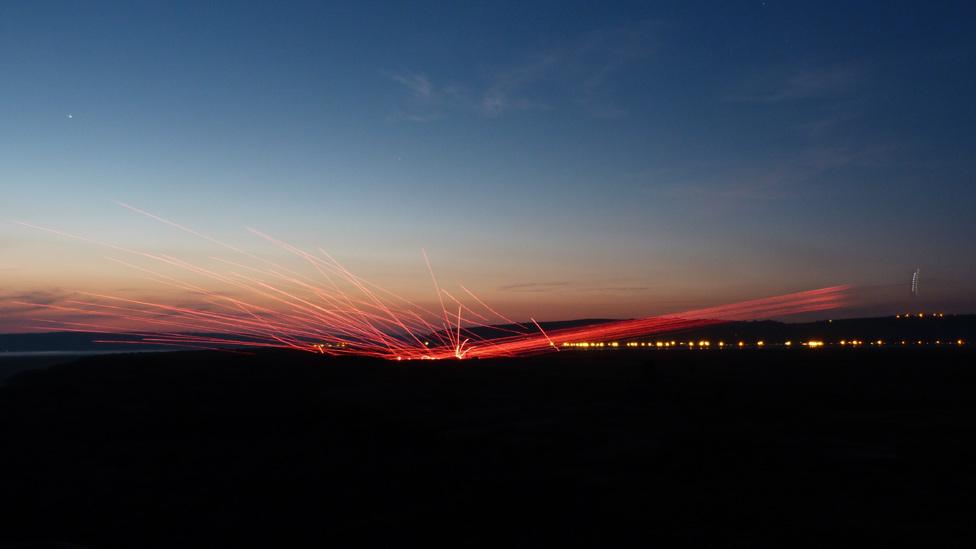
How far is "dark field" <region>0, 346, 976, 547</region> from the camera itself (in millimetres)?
8906

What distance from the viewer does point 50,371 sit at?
116 ft

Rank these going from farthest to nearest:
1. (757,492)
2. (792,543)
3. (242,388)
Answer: (242,388), (757,492), (792,543)

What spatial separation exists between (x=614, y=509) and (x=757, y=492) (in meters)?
2.34

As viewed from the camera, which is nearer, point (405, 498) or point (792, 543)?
point (792, 543)

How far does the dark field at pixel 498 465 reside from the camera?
8.91 metres

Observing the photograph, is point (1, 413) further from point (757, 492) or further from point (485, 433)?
point (757, 492)

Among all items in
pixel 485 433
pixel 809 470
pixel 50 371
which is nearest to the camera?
pixel 809 470

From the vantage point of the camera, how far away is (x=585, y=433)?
50.4 feet

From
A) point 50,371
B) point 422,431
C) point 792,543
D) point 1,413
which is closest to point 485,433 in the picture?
point 422,431

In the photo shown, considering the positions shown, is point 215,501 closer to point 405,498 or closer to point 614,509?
point 405,498

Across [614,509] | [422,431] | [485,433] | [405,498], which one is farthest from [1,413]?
[614,509]

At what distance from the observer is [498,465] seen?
41.1 ft

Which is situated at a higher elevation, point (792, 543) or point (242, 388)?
point (242, 388)

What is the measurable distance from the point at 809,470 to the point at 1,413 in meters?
22.8
